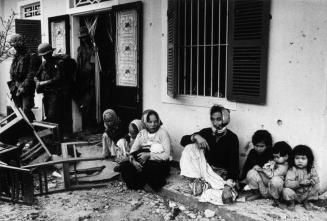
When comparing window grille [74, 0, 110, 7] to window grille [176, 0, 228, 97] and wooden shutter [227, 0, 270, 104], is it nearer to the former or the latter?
window grille [176, 0, 228, 97]

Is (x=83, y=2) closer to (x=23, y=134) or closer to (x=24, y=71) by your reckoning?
(x=24, y=71)

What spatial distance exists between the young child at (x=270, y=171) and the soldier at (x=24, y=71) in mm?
5003

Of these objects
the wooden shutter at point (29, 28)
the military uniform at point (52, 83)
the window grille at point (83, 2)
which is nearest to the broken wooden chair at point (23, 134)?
the military uniform at point (52, 83)

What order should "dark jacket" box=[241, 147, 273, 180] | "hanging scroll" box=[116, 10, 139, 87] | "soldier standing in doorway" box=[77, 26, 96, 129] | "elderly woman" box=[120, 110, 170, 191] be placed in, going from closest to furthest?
"dark jacket" box=[241, 147, 273, 180] < "elderly woman" box=[120, 110, 170, 191] < "hanging scroll" box=[116, 10, 139, 87] < "soldier standing in doorway" box=[77, 26, 96, 129]

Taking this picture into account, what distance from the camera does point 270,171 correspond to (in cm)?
417

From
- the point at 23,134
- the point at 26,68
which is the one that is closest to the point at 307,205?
the point at 23,134

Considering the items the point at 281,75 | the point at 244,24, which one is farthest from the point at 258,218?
the point at 244,24

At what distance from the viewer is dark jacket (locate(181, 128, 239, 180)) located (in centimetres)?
453

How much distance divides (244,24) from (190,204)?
2.27m

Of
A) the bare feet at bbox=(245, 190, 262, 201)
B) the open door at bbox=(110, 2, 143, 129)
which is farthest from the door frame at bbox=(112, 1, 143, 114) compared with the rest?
the bare feet at bbox=(245, 190, 262, 201)

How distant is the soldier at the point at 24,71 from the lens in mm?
7345

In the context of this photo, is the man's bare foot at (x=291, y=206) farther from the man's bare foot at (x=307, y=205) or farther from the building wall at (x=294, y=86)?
the building wall at (x=294, y=86)

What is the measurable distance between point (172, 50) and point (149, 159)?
5.49 ft

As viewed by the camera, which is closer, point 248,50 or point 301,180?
point 301,180
